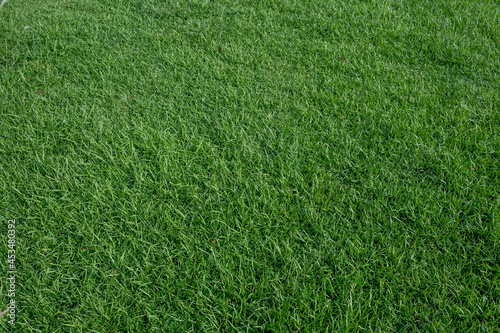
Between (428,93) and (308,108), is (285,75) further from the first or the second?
(428,93)

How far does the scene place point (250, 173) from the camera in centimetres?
244

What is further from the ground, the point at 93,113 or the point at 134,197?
the point at 93,113

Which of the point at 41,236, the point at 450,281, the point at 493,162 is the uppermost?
the point at 493,162

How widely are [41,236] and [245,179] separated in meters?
1.19

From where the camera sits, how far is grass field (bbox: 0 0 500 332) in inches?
72.9

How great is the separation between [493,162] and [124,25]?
11.2 feet

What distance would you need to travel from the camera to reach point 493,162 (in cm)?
248

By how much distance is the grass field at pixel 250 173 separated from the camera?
6.08 feet

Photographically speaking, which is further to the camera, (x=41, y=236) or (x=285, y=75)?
(x=285, y=75)

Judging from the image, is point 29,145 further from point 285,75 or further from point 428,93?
point 428,93

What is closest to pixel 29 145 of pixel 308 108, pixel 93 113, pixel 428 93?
pixel 93 113

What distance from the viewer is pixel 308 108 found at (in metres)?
2.89

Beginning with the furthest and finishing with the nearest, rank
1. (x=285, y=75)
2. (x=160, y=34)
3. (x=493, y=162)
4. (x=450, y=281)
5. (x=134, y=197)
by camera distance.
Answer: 1. (x=160, y=34)
2. (x=285, y=75)
3. (x=493, y=162)
4. (x=134, y=197)
5. (x=450, y=281)

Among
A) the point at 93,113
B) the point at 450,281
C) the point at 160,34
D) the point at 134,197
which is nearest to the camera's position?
the point at 450,281
